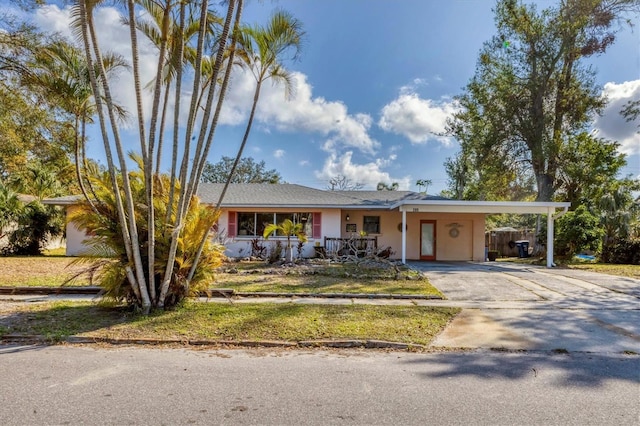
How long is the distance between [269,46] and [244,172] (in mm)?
36386

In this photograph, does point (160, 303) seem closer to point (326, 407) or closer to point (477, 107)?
point (326, 407)

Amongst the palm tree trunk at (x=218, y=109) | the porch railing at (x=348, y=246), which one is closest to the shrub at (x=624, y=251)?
the porch railing at (x=348, y=246)

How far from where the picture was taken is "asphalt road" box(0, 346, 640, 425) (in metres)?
2.97

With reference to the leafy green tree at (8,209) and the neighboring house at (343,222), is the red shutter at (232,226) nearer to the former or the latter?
the neighboring house at (343,222)

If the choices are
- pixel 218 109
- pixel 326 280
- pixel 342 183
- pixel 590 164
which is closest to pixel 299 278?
pixel 326 280

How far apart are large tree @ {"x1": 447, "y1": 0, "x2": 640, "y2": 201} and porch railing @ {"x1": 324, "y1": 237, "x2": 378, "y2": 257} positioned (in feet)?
39.5

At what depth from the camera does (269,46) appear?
676 centimetres

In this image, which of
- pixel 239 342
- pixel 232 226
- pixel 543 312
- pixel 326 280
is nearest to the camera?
pixel 239 342

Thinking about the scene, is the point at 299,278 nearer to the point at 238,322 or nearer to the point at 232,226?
the point at 238,322

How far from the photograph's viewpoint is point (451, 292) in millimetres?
8758

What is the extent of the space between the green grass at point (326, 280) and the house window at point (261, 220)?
14.0 ft

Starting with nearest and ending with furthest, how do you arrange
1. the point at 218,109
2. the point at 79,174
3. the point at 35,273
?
the point at 218,109 < the point at 79,174 < the point at 35,273

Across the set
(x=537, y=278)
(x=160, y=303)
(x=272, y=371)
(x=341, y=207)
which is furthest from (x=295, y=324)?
(x=341, y=207)

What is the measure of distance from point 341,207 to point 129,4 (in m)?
11.8
